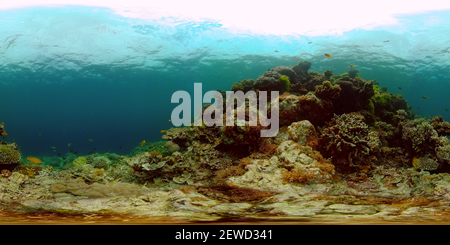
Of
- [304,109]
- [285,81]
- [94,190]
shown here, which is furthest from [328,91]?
[94,190]

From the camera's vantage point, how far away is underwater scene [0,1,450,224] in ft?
10.2

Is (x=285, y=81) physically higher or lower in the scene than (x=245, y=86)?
higher

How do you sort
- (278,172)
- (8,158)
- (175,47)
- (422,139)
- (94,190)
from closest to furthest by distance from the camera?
(94,190) → (278,172) → (8,158) → (422,139) → (175,47)

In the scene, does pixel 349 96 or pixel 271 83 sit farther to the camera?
pixel 271 83

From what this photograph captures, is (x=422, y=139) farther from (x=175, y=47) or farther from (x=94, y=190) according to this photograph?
(x=175, y=47)

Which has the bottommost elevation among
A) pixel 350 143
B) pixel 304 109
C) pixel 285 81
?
pixel 350 143

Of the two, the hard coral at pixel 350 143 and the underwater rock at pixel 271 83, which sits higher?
the underwater rock at pixel 271 83

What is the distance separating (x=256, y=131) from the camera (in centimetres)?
631

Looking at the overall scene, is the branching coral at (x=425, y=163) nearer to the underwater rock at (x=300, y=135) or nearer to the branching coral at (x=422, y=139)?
the branching coral at (x=422, y=139)

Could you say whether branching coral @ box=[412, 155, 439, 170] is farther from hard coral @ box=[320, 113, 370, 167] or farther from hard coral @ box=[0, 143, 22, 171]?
hard coral @ box=[0, 143, 22, 171]

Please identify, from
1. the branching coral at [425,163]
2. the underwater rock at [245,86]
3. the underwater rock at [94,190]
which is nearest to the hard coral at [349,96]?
the branching coral at [425,163]

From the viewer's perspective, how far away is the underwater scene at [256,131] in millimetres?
3107
